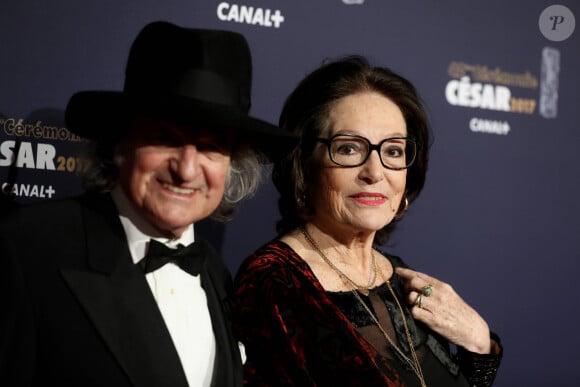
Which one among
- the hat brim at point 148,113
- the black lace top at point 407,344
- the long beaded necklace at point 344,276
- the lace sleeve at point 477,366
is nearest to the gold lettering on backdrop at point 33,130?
the hat brim at point 148,113

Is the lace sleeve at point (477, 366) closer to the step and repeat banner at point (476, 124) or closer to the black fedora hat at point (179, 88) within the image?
the step and repeat banner at point (476, 124)

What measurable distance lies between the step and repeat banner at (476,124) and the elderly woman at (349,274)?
397 mm

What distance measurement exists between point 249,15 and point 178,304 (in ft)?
3.68

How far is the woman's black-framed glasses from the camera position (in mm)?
1566

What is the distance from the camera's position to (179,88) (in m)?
1.15

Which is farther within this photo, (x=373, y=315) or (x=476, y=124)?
(x=476, y=124)

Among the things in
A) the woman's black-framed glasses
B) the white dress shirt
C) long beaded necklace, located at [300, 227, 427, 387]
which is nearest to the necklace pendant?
long beaded necklace, located at [300, 227, 427, 387]

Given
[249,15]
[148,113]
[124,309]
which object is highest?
[249,15]

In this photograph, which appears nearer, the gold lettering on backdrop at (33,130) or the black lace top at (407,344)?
the black lace top at (407,344)

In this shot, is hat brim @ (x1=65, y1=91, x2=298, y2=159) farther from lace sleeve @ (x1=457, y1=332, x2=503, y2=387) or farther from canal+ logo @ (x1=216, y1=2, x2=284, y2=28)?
lace sleeve @ (x1=457, y1=332, x2=503, y2=387)

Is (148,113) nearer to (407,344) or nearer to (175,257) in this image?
(175,257)

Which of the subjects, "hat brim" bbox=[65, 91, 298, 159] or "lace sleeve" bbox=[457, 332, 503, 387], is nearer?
"hat brim" bbox=[65, 91, 298, 159]

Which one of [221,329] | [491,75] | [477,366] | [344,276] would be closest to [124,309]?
[221,329]

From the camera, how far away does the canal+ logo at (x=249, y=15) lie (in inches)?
76.2
